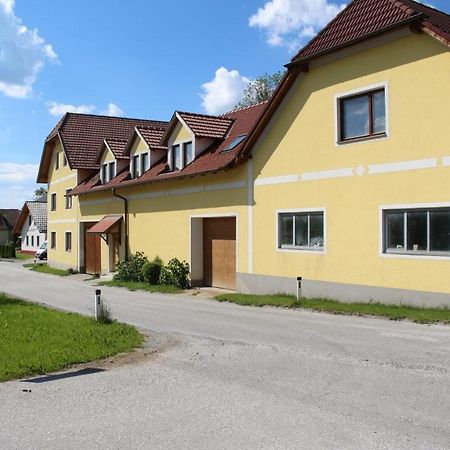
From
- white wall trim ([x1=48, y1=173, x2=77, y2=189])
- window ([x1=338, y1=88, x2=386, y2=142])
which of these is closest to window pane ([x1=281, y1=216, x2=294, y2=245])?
window ([x1=338, y1=88, x2=386, y2=142])

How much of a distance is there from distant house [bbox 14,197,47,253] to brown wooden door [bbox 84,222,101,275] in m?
32.3

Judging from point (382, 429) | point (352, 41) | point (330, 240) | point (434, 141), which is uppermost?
point (352, 41)

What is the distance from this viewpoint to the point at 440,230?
40.8ft

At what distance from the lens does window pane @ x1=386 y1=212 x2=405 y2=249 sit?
13312mm

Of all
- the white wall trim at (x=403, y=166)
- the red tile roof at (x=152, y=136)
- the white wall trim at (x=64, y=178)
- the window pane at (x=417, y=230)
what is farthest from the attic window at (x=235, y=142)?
the white wall trim at (x=64, y=178)

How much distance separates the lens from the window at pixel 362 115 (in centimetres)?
1392

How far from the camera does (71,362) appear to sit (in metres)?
8.34

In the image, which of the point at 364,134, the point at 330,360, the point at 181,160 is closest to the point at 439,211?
the point at 364,134

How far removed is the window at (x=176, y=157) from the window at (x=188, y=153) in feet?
1.10

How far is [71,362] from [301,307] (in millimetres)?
7355

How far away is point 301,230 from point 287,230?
0.64 meters

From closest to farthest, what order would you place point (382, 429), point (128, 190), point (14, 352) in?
point (382, 429) → point (14, 352) → point (128, 190)

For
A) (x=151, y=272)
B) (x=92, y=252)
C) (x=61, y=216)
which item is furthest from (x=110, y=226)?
(x=61, y=216)

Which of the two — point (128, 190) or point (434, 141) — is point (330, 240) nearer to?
point (434, 141)
